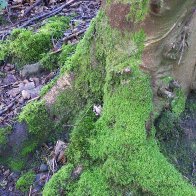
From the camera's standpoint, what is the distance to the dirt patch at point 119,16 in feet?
8.65

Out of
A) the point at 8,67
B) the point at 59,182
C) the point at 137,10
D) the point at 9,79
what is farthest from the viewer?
the point at 8,67

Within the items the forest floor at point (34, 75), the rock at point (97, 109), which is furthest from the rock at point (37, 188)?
the rock at point (97, 109)

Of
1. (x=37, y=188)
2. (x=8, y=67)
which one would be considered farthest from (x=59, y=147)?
(x=8, y=67)

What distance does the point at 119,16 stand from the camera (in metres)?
2.68

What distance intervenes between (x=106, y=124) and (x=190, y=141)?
2.58 ft

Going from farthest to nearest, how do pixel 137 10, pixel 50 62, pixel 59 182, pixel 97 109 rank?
1. pixel 50 62
2. pixel 97 109
3. pixel 59 182
4. pixel 137 10

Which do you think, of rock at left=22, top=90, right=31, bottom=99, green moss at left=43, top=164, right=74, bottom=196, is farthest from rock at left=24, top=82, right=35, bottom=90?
green moss at left=43, top=164, right=74, bottom=196

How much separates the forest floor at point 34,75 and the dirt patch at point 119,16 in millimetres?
1084

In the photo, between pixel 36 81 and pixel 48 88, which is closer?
pixel 48 88

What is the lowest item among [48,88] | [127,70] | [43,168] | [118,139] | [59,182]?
[43,168]

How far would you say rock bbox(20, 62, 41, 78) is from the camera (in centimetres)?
395

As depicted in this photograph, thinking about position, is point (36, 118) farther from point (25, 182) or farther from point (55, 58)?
point (55, 58)

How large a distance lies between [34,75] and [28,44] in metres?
0.40

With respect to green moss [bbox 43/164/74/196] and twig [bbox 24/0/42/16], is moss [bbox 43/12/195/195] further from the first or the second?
twig [bbox 24/0/42/16]
